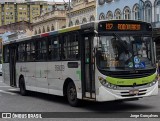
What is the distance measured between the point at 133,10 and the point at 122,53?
28483mm

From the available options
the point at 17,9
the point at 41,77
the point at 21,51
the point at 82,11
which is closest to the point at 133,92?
the point at 41,77

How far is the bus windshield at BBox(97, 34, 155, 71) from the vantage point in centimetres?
1187

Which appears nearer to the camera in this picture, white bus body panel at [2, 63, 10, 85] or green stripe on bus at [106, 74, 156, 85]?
green stripe on bus at [106, 74, 156, 85]

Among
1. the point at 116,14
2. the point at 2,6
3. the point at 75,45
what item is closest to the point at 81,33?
the point at 75,45

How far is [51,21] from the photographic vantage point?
6350 centimetres

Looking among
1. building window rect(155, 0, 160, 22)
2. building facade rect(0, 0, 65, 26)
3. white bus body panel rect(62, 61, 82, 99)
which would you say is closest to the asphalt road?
white bus body panel rect(62, 61, 82, 99)

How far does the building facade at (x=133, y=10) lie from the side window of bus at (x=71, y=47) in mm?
19873

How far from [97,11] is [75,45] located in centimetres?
3441

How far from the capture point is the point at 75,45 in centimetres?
1325

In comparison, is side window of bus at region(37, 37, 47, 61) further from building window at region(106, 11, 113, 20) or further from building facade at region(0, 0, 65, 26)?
building facade at region(0, 0, 65, 26)

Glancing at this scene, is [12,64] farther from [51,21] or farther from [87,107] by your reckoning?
[51,21]

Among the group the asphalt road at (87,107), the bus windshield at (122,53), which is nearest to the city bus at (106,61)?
the bus windshield at (122,53)

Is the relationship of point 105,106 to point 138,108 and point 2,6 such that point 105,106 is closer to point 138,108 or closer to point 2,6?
point 138,108

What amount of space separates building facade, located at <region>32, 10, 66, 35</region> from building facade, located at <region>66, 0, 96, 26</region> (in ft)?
18.6
